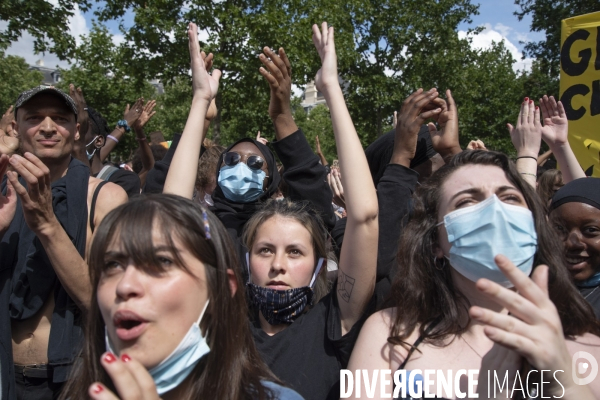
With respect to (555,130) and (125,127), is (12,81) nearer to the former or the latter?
(125,127)

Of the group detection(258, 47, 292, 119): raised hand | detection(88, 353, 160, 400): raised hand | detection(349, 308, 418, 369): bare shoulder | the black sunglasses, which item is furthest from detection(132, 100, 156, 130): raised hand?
detection(88, 353, 160, 400): raised hand

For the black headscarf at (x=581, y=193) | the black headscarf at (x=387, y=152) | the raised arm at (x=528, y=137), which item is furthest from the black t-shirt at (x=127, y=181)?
the black headscarf at (x=581, y=193)

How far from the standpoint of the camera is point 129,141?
22656 millimetres

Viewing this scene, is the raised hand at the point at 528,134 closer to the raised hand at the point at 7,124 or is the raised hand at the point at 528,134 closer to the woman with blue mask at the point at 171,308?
the woman with blue mask at the point at 171,308

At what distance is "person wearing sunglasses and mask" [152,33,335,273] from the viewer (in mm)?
2615

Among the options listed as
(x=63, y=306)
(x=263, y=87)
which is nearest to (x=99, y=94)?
(x=263, y=87)

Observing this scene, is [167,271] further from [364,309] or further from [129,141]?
[129,141]

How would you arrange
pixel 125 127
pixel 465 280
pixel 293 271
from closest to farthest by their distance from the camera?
pixel 465 280 < pixel 293 271 < pixel 125 127

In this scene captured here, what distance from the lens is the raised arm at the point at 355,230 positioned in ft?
7.18

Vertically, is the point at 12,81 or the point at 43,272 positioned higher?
the point at 12,81

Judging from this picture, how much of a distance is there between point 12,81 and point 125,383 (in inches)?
1477

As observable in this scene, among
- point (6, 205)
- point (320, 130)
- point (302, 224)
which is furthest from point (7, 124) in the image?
point (320, 130)

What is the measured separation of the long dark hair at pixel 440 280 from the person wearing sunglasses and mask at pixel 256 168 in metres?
0.82

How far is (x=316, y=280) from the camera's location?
2.71 metres
